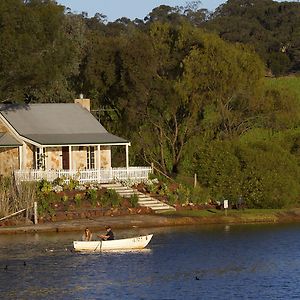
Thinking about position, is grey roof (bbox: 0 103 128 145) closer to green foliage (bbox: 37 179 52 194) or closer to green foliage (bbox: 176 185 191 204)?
green foliage (bbox: 37 179 52 194)

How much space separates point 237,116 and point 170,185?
40.6ft

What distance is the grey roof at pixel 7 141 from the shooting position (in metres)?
65.3

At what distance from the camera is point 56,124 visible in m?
69.0

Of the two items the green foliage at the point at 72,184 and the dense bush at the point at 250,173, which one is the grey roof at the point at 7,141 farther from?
the dense bush at the point at 250,173

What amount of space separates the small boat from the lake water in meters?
0.34

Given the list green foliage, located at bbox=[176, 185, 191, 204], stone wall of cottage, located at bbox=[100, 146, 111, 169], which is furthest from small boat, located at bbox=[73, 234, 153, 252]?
→ stone wall of cottage, located at bbox=[100, 146, 111, 169]

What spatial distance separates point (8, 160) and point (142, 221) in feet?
44.0

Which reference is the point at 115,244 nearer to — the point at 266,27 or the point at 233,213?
the point at 233,213

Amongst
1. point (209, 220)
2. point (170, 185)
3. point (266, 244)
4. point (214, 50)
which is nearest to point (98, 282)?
point (266, 244)

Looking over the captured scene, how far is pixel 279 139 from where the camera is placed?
74812mm

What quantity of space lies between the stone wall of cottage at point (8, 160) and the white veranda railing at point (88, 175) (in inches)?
188

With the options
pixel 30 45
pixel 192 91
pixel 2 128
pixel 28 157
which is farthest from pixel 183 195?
pixel 2 128

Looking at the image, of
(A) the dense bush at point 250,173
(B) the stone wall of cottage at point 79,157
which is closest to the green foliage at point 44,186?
(B) the stone wall of cottage at point 79,157

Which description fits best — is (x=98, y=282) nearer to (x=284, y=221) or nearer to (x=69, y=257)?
(x=69, y=257)
